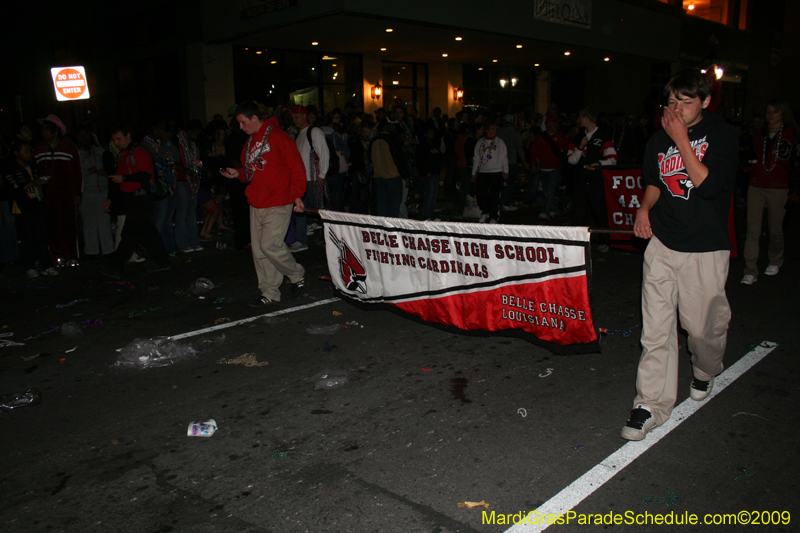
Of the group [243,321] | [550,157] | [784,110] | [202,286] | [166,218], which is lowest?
[243,321]

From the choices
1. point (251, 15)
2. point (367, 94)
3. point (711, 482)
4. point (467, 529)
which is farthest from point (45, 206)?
point (367, 94)

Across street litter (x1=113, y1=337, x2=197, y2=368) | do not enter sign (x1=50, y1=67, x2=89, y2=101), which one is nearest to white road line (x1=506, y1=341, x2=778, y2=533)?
street litter (x1=113, y1=337, x2=197, y2=368)

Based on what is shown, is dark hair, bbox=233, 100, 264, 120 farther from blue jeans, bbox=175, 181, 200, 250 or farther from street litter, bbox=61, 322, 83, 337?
blue jeans, bbox=175, 181, 200, 250

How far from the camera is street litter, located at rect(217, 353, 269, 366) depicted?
506 centimetres

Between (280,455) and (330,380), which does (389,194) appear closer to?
(330,380)

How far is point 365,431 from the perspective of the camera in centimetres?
381

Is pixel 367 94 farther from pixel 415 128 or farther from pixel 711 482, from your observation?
pixel 711 482

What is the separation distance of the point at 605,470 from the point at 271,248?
436 centimetres

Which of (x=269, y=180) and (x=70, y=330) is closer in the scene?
(x=70, y=330)

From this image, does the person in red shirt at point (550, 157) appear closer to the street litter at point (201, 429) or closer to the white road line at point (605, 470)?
the white road line at point (605, 470)

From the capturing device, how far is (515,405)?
413 cm

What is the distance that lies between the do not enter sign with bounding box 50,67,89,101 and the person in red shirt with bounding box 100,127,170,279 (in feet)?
26.5

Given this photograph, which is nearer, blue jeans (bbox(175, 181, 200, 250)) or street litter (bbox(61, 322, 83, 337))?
street litter (bbox(61, 322, 83, 337))

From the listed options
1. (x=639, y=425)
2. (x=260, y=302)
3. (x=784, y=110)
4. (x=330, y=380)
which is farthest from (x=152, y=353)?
(x=784, y=110)
